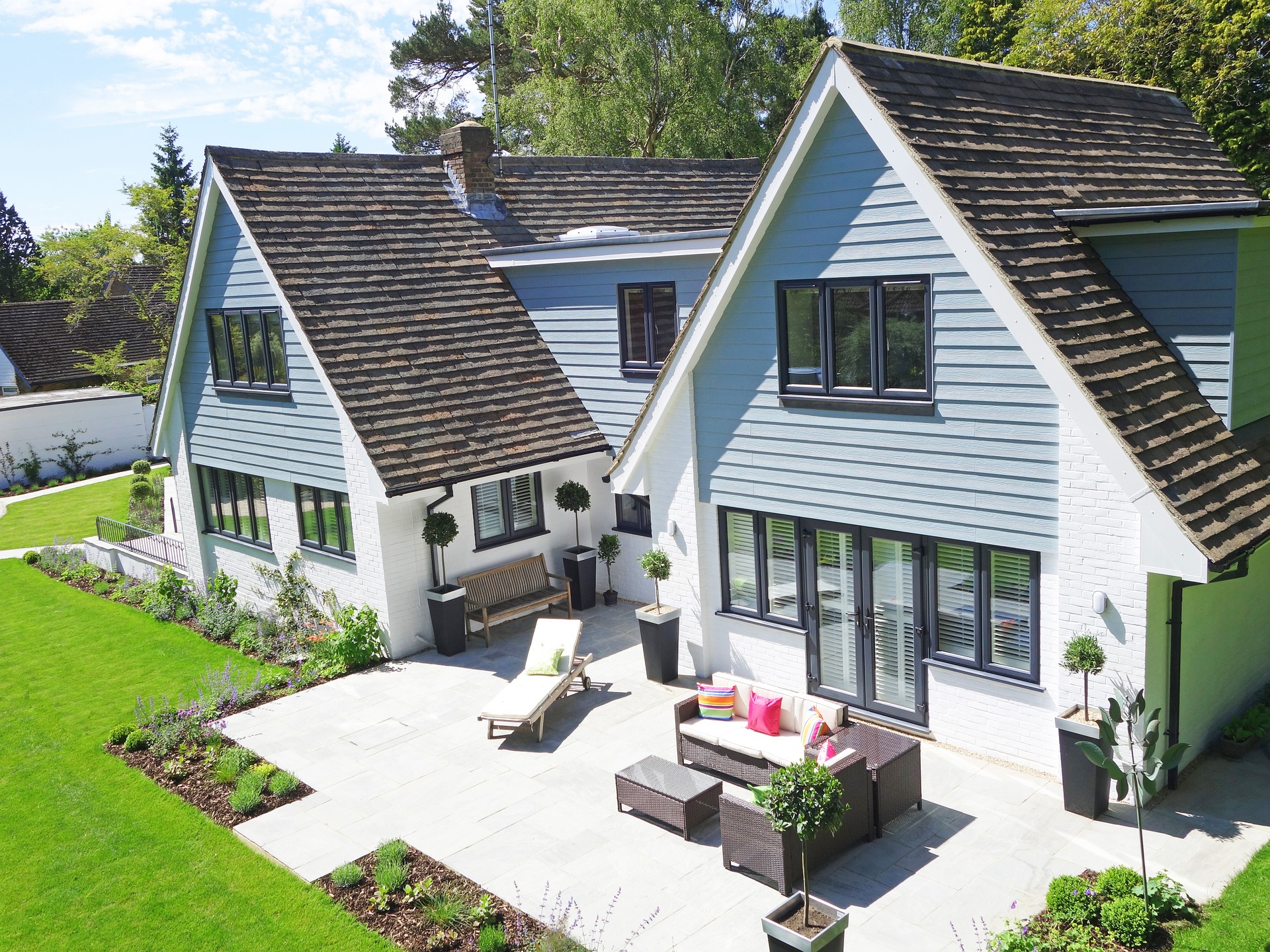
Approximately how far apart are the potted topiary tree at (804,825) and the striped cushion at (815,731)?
2025 millimetres

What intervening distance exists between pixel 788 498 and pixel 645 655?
11.1 feet

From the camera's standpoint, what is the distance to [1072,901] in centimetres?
852

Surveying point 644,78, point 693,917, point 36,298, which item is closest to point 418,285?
point 693,917

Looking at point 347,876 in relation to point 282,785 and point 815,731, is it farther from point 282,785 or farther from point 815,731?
point 815,731

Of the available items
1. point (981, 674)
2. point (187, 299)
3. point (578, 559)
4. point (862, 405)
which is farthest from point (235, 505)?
point (981, 674)

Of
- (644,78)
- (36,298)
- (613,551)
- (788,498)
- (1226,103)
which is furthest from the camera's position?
(36,298)

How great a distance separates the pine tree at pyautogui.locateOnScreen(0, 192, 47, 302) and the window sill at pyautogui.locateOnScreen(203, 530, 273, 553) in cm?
6288

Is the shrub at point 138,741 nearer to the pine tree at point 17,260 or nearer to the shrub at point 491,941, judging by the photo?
the shrub at point 491,941

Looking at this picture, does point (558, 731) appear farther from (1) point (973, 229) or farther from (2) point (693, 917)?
(1) point (973, 229)

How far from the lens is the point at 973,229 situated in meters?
10.2

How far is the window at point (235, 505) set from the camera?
19.6 m

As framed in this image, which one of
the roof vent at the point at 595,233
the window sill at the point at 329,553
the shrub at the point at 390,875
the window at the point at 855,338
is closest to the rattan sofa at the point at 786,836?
the shrub at the point at 390,875

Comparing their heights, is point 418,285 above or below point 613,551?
above

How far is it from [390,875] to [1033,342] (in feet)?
26.5
